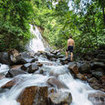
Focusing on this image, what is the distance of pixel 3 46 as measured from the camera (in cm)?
777

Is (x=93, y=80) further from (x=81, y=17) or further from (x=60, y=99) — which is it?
Result: (x=81, y=17)

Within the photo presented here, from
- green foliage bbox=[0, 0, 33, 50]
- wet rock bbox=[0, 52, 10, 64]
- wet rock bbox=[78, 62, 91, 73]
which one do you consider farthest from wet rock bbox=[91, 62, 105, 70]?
wet rock bbox=[0, 52, 10, 64]

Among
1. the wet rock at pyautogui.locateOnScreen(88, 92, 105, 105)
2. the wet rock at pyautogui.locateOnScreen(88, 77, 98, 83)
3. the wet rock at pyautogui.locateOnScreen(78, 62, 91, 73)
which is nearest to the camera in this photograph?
the wet rock at pyautogui.locateOnScreen(88, 92, 105, 105)

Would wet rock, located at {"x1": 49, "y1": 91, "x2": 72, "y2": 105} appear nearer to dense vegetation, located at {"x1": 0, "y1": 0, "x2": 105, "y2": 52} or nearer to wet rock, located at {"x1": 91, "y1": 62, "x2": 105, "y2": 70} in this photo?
→ dense vegetation, located at {"x1": 0, "y1": 0, "x2": 105, "y2": 52}

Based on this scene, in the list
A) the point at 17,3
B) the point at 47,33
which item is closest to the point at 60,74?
the point at 17,3

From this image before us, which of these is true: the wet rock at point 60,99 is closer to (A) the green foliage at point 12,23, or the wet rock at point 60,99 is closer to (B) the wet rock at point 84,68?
(B) the wet rock at point 84,68

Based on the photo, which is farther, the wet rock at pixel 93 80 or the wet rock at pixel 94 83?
the wet rock at pixel 93 80

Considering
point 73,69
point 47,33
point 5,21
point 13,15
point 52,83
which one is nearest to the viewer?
point 52,83

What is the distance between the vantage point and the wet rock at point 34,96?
2568 mm

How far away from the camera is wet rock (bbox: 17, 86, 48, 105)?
257 centimetres

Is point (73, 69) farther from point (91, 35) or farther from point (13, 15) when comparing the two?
point (13, 15)

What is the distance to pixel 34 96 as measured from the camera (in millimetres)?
2666

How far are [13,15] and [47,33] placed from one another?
21335 millimetres

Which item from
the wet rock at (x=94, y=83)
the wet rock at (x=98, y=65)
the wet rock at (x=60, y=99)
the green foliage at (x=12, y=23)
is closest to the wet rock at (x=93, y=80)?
the wet rock at (x=94, y=83)
